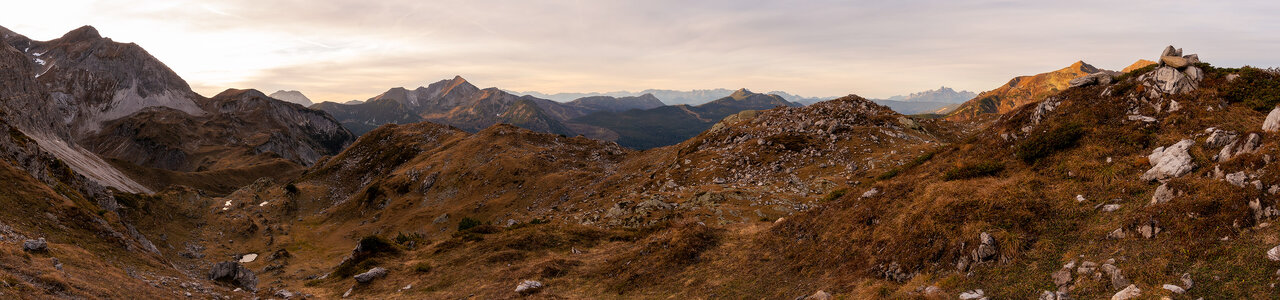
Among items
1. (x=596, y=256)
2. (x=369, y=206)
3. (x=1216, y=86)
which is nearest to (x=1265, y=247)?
(x=1216, y=86)

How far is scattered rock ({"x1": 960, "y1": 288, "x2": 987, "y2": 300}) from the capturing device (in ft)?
43.9

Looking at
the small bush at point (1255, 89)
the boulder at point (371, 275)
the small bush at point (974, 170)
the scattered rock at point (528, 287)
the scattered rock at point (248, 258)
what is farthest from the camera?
the scattered rock at point (248, 258)

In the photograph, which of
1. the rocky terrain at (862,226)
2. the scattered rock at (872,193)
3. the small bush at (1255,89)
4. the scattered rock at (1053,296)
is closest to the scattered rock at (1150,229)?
the rocky terrain at (862,226)

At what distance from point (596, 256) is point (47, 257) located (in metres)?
25.7

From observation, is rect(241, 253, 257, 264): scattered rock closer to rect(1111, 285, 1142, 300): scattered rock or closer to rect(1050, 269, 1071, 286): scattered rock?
rect(1050, 269, 1071, 286): scattered rock

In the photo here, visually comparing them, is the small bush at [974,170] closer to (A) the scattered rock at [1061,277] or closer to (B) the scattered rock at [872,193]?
(B) the scattered rock at [872,193]

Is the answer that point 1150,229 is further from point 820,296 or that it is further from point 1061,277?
point 820,296

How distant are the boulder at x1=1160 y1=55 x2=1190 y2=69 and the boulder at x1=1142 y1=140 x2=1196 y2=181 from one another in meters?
7.55

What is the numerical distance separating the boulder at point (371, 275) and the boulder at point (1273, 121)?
40948mm

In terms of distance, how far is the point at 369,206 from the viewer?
7656 cm

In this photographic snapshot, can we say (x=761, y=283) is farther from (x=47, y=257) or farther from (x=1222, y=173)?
(x=47, y=257)

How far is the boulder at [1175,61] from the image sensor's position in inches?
798

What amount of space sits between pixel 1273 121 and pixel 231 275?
4877 cm

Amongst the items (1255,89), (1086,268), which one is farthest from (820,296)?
(1255,89)
